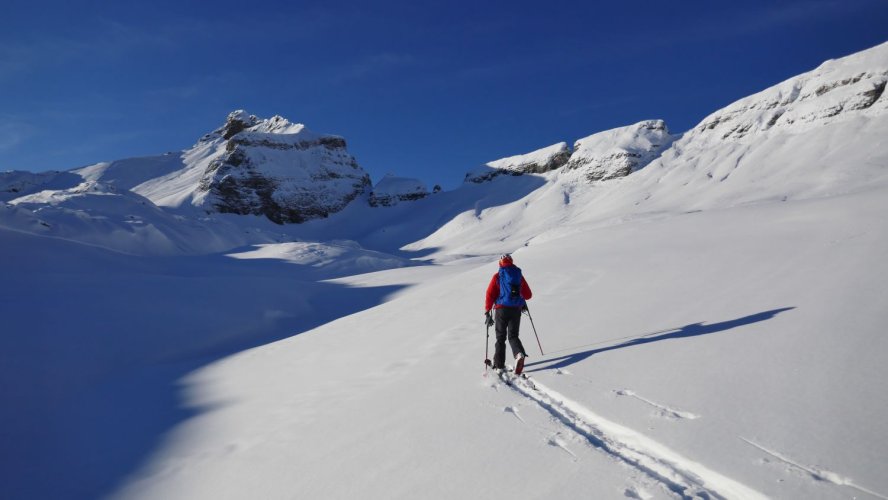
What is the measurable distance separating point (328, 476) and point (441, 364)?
3451mm

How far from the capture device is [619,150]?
9356cm

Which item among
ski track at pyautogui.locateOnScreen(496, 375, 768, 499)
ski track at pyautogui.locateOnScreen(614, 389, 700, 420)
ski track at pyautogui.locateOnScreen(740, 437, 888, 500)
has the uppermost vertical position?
ski track at pyautogui.locateOnScreen(740, 437, 888, 500)

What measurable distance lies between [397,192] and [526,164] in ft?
110

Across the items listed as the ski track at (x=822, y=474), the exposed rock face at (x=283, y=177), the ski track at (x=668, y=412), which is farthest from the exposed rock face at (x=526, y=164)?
the ski track at (x=822, y=474)

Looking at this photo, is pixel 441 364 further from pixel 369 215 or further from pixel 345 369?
pixel 369 215

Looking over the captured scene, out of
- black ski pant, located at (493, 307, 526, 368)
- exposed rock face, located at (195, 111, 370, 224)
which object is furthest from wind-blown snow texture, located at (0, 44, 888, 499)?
exposed rock face, located at (195, 111, 370, 224)

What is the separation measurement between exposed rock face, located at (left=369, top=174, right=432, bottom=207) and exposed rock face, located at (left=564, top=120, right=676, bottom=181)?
3890cm

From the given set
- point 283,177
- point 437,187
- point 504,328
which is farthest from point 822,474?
point 437,187

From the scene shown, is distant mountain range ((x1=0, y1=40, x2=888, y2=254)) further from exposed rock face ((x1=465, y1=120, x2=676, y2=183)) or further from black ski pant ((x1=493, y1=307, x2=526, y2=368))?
black ski pant ((x1=493, y1=307, x2=526, y2=368))

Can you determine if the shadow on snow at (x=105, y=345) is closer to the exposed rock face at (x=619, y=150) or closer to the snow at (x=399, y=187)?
the exposed rock face at (x=619, y=150)

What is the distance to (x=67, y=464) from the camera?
243 inches

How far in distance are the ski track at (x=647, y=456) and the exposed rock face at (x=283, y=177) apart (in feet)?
377

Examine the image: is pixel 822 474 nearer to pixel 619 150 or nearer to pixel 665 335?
pixel 665 335

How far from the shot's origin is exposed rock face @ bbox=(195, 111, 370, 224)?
112 metres
